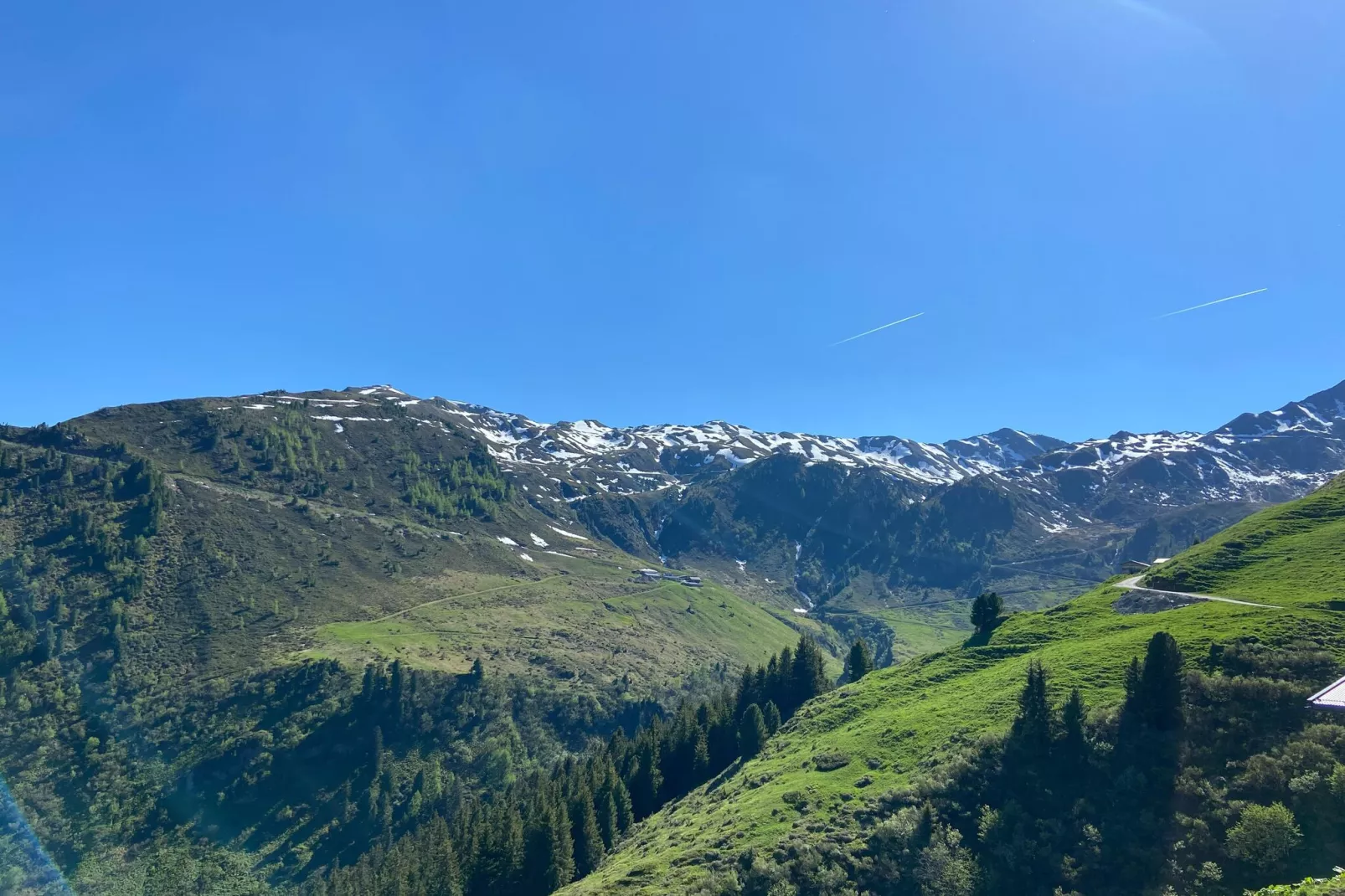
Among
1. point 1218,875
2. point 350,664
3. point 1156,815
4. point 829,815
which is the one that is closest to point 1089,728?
point 1156,815

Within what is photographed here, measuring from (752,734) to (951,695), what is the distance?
30308 millimetres

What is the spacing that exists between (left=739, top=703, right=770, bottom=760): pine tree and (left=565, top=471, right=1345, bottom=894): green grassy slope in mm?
2823

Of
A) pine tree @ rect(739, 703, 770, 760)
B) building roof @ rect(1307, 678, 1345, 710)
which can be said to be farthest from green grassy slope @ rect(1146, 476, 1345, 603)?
pine tree @ rect(739, 703, 770, 760)

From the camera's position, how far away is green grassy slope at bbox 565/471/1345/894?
6222 cm

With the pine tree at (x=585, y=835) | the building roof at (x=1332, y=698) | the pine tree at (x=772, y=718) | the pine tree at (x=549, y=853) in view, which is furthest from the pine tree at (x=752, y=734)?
the building roof at (x=1332, y=698)

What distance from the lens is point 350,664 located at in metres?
185

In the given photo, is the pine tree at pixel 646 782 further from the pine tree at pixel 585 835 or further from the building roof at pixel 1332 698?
the building roof at pixel 1332 698

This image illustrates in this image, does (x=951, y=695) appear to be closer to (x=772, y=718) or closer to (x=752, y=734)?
(x=752, y=734)

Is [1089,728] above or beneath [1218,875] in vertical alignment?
above

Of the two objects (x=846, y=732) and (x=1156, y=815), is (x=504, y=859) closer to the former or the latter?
(x=846, y=732)

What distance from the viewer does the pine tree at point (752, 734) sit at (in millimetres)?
96312

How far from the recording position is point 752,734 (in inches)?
3836

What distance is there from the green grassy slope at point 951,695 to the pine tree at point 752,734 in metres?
2.82

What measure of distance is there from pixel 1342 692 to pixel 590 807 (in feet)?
248
